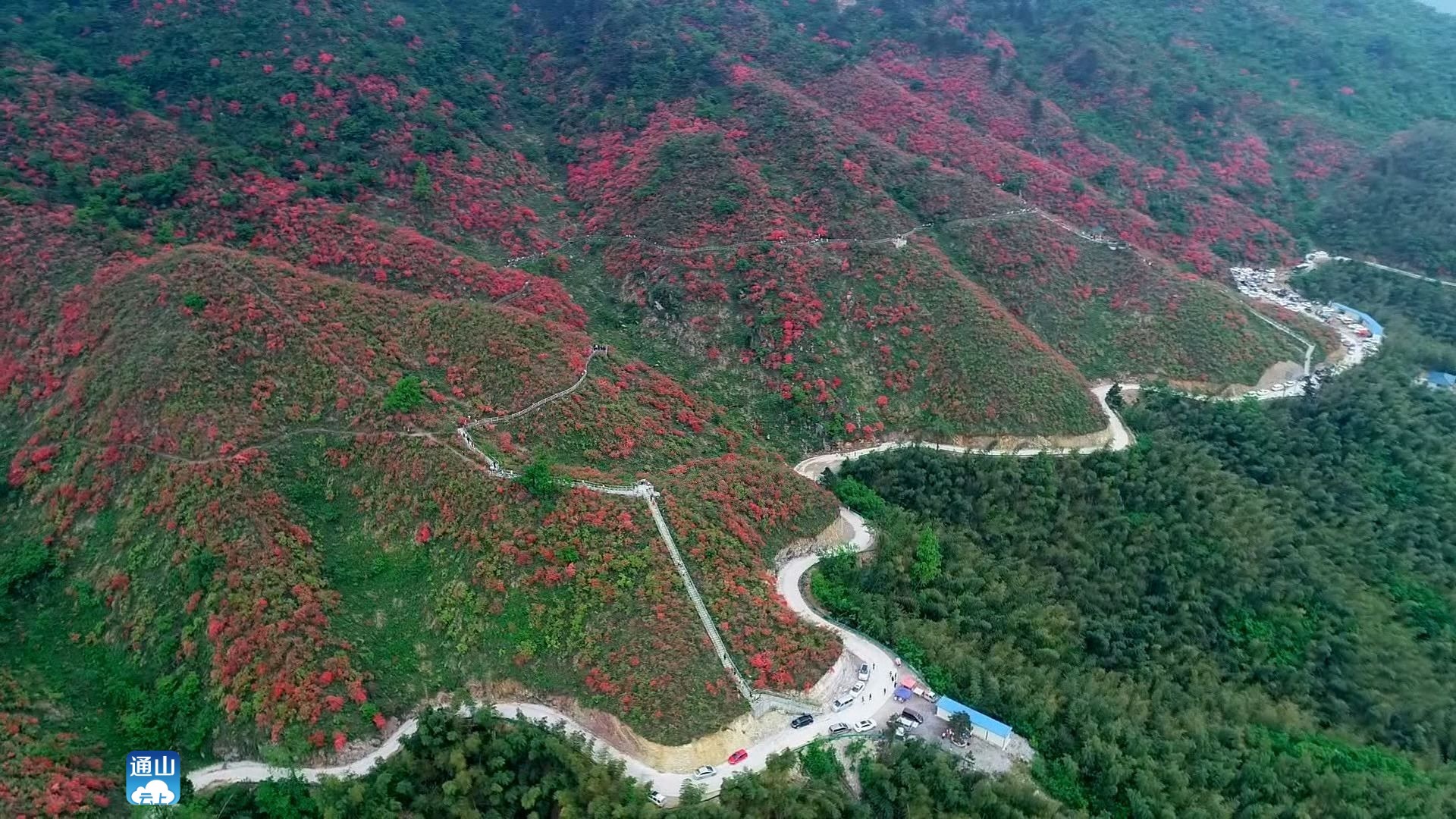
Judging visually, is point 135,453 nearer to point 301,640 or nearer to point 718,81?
point 301,640

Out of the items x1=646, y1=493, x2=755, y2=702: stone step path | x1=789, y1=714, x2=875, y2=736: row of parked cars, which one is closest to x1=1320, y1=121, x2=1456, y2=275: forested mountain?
x1=789, y1=714, x2=875, y2=736: row of parked cars

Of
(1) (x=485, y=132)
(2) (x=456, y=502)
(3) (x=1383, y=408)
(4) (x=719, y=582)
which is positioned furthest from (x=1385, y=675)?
(1) (x=485, y=132)

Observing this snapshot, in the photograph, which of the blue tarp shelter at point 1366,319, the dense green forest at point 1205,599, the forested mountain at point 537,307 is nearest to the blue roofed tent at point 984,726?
the dense green forest at point 1205,599

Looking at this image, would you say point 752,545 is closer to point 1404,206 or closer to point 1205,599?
point 1205,599

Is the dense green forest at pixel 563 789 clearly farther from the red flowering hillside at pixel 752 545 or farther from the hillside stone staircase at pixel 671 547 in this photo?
the red flowering hillside at pixel 752 545

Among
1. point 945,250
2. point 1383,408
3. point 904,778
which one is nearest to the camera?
point 904,778
